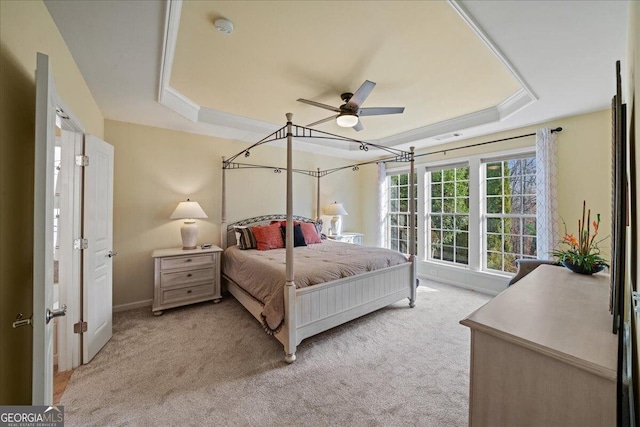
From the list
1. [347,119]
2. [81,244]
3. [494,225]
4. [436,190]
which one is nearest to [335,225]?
[436,190]

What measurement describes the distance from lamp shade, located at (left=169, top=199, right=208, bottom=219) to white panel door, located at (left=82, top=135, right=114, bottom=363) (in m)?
0.89

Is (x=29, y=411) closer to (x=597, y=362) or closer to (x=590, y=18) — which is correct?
(x=597, y=362)

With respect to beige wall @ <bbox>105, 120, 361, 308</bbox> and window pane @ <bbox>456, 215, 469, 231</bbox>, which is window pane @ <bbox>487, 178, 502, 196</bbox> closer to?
window pane @ <bbox>456, 215, 469, 231</bbox>

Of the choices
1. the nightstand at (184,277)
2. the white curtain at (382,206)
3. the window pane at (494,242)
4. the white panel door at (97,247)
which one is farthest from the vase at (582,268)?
the white panel door at (97,247)

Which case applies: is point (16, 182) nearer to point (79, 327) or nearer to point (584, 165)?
point (79, 327)

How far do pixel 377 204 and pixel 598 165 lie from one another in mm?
3546

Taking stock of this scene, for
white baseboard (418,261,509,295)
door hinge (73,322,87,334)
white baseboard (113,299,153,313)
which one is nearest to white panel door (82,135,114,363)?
door hinge (73,322,87,334)

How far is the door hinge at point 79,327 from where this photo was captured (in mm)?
2257

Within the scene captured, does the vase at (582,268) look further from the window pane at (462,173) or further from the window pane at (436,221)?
the window pane at (436,221)

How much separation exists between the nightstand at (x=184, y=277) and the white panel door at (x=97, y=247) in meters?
0.61

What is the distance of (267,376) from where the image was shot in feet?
7.07

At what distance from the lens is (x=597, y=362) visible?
0.90 meters

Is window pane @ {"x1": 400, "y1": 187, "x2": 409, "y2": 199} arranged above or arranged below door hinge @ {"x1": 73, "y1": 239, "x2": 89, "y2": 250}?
above

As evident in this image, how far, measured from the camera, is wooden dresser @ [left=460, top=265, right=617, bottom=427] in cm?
92
